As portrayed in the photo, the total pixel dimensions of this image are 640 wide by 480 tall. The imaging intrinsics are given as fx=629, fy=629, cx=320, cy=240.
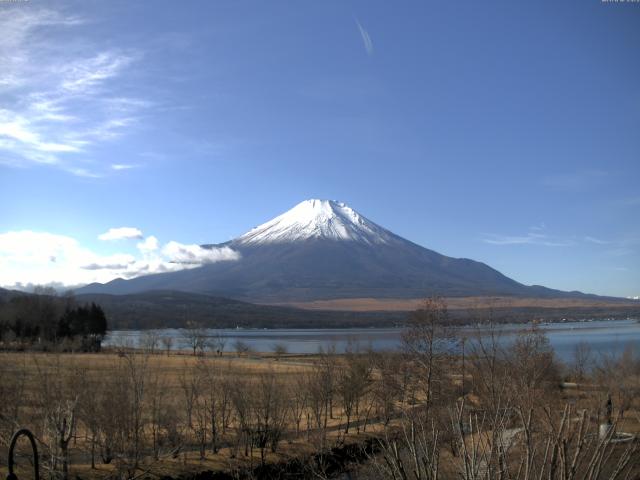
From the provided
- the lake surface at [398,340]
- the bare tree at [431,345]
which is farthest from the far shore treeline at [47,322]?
the bare tree at [431,345]

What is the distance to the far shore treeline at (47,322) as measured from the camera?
84562 millimetres

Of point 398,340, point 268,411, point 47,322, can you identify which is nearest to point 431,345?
point 268,411

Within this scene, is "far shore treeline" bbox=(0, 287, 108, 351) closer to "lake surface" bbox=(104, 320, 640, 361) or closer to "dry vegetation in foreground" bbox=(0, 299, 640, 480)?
"lake surface" bbox=(104, 320, 640, 361)

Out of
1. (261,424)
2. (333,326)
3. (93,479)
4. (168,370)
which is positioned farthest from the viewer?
(333,326)

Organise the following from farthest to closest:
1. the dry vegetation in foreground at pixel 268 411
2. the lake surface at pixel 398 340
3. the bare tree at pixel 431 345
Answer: the lake surface at pixel 398 340
the bare tree at pixel 431 345
the dry vegetation in foreground at pixel 268 411

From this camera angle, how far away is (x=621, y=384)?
95.9 feet

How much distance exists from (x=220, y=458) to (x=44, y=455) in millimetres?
7229

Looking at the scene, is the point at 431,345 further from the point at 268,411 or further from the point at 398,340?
the point at 398,340

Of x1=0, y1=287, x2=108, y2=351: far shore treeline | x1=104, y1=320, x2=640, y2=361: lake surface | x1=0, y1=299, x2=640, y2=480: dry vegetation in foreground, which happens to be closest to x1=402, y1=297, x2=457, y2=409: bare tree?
x1=0, y1=299, x2=640, y2=480: dry vegetation in foreground

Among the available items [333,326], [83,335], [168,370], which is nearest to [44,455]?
[168,370]

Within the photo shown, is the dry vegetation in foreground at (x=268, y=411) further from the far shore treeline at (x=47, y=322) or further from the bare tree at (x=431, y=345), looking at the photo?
the far shore treeline at (x=47, y=322)

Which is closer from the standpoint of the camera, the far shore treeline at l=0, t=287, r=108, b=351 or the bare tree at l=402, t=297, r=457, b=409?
the bare tree at l=402, t=297, r=457, b=409

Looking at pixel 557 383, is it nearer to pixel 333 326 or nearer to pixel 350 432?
pixel 350 432

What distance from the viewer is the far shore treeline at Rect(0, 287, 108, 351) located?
84562mm
